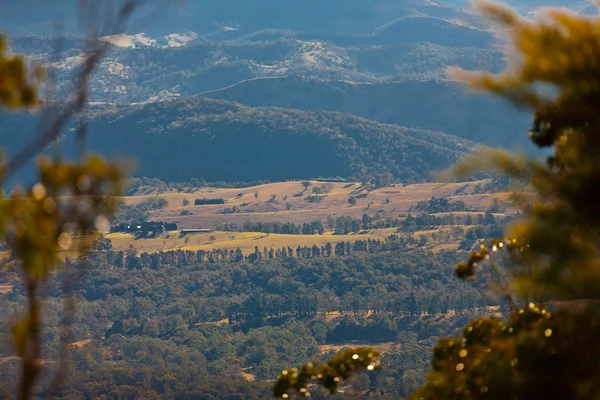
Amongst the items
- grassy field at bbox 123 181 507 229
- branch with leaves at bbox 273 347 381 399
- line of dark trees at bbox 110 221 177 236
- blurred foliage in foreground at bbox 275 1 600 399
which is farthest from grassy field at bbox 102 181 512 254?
blurred foliage in foreground at bbox 275 1 600 399

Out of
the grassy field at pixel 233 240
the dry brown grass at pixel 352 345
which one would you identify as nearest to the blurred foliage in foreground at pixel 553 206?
the dry brown grass at pixel 352 345

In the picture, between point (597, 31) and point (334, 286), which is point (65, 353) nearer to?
point (597, 31)

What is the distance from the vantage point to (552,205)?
4.99 m

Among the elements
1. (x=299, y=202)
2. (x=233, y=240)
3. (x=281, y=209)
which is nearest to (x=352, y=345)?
(x=233, y=240)

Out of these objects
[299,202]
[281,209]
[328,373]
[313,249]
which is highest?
[328,373]

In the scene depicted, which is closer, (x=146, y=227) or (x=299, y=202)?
(x=146, y=227)

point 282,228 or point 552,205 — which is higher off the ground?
point 552,205

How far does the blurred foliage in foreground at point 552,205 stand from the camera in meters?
4.79

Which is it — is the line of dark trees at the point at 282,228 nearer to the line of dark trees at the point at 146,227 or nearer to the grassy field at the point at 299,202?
the grassy field at the point at 299,202

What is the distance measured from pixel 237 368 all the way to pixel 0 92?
6694 cm

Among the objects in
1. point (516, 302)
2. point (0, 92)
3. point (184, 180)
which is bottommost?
point (184, 180)

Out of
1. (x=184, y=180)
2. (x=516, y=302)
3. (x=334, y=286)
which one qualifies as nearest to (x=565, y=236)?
(x=516, y=302)

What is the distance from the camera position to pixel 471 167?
526 cm

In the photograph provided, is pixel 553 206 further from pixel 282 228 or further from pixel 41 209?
pixel 282 228
